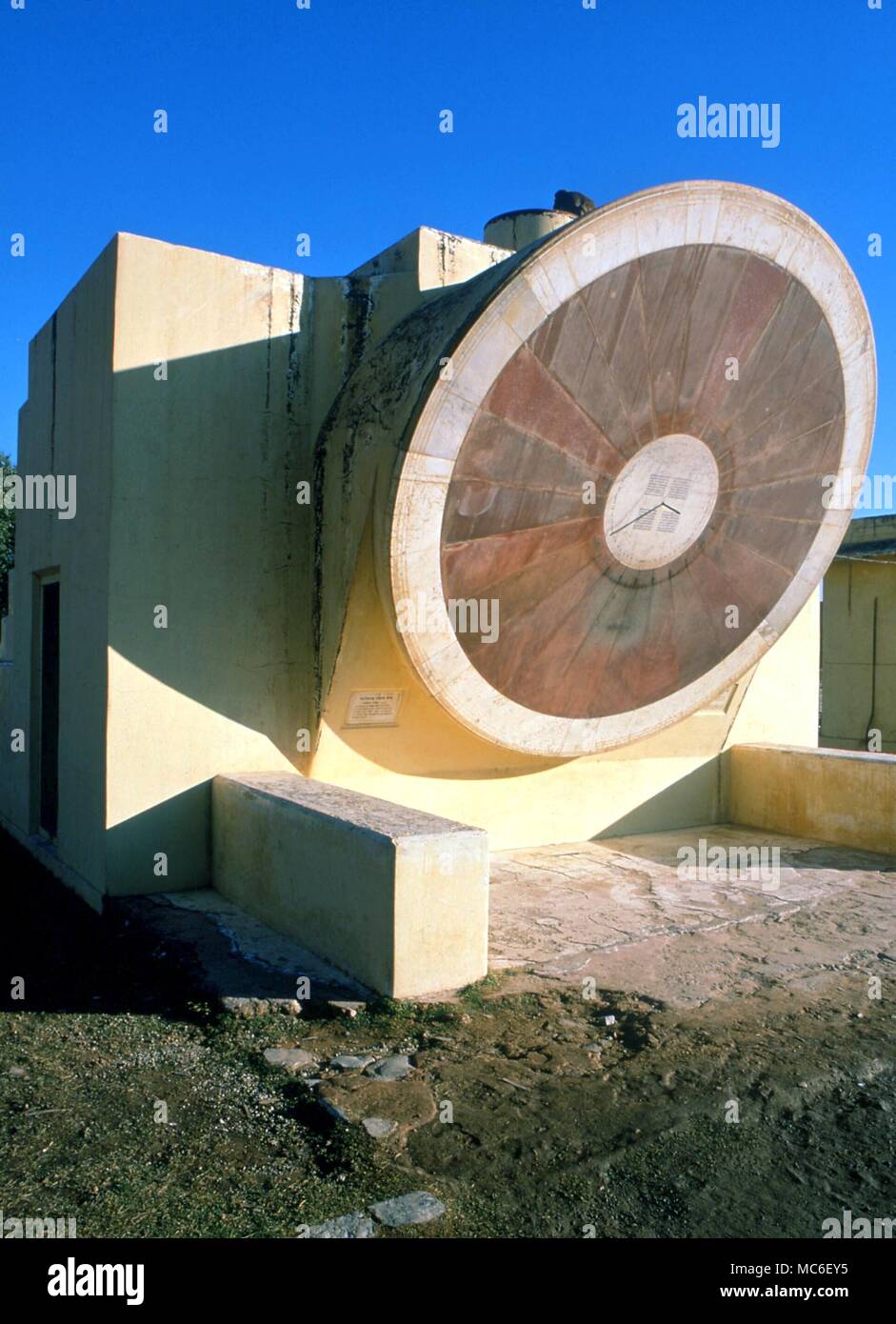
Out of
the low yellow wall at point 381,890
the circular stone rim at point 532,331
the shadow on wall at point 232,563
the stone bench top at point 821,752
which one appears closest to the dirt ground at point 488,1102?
the low yellow wall at point 381,890

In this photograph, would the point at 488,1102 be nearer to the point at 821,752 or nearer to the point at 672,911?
the point at 672,911

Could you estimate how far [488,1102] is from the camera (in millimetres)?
3891

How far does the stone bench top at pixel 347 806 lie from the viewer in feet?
16.4

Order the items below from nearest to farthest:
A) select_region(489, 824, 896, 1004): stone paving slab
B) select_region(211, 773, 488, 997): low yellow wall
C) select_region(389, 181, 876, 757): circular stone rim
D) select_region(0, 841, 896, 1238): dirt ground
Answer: select_region(0, 841, 896, 1238): dirt ground → select_region(211, 773, 488, 997): low yellow wall → select_region(489, 824, 896, 1004): stone paving slab → select_region(389, 181, 876, 757): circular stone rim

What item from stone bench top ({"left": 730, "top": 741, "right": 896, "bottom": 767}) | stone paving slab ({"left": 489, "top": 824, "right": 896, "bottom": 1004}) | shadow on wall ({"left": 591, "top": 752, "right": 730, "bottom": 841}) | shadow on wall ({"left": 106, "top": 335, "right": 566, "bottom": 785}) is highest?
shadow on wall ({"left": 106, "top": 335, "right": 566, "bottom": 785})

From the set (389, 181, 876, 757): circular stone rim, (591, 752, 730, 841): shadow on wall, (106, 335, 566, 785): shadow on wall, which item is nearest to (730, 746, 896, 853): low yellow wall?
(591, 752, 730, 841): shadow on wall

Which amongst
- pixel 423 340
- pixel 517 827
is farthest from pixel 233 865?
pixel 423 340

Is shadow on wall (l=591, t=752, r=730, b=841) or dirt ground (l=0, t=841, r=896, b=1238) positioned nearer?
dirt ground (l=0, t=841, r=896, b=1238)

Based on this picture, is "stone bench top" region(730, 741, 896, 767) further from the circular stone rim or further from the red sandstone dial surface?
the red sandstone dial surface

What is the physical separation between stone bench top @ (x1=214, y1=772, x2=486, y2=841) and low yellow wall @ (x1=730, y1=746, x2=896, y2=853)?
4.46 meters

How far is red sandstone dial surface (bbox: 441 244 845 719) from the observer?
629 centimetres

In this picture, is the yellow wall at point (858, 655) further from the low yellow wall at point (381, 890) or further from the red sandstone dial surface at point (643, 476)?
the low yellow wall at point (381, 890)

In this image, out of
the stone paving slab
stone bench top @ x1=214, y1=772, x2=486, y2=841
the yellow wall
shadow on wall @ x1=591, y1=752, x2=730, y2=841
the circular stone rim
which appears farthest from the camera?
the yellow wall
